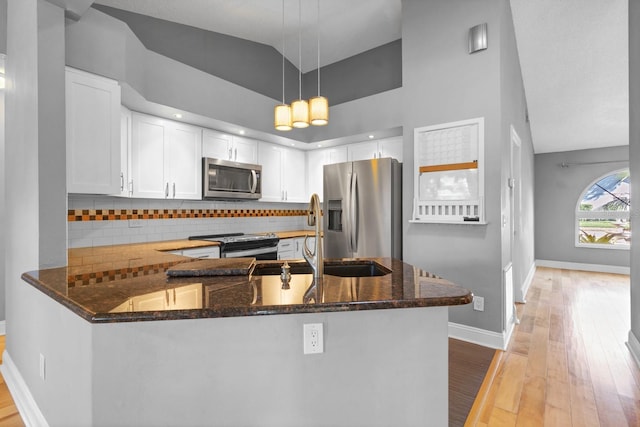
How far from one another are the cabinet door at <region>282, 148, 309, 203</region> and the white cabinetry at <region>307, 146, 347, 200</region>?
0.10 metres

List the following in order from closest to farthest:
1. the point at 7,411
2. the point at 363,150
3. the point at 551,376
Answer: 1. the point at 7,411
2. the point at 551,376
3. the point at 363,150

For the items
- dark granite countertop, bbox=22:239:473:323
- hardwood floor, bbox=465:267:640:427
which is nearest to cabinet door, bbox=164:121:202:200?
dark granite countertop, bbox=22:239:473:323

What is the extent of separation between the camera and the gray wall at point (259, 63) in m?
3.50

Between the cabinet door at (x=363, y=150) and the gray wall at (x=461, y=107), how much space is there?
1.07m

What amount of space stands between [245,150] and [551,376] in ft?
12.8

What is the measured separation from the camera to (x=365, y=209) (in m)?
3.71

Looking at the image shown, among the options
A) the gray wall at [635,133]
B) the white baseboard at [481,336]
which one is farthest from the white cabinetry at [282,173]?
the gray wall at [635,133]

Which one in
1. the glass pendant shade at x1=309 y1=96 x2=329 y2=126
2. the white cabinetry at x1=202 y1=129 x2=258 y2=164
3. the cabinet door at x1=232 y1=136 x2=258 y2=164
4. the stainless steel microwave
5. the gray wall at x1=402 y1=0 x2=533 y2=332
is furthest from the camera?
the cabinet door at x1=232 y1=136 x2=258 y2=164

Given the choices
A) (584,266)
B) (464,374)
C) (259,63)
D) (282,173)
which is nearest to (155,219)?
(282,173)

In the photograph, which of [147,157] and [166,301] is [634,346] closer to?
[166,301]

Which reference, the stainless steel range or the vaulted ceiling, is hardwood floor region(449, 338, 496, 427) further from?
the vaulted ceiling

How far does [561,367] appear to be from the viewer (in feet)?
8.21

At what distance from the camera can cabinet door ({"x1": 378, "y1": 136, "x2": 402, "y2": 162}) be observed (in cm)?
416

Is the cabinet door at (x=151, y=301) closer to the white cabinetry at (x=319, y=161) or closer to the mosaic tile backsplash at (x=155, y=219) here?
the mosaic tile backsplash at (x=155, y=219)
